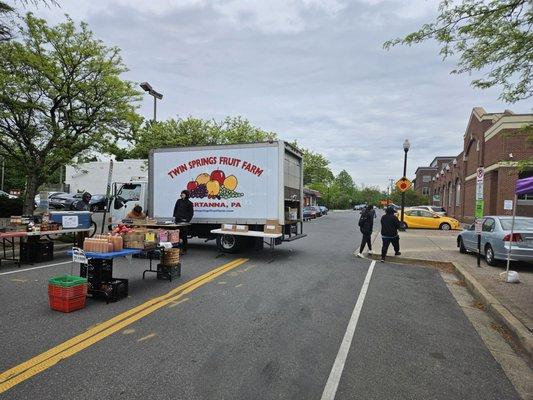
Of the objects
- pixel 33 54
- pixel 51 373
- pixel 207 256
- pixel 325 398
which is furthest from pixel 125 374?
pixel 33 54

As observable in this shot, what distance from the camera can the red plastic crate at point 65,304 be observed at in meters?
6.13

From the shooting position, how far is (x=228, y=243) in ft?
41.8

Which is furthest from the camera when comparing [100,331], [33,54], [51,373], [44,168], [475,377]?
[44,168]

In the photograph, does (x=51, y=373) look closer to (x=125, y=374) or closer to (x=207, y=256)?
(x=125, y=374)

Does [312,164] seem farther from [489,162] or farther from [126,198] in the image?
[126,198]

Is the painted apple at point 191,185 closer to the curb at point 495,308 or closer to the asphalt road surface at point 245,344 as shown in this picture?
the asphalt road surface at point 245,344

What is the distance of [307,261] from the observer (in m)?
12.0

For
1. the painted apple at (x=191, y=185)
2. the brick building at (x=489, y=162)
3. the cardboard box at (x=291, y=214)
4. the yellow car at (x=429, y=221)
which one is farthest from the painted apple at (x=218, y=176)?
the yellow car at (x=429, y=221)

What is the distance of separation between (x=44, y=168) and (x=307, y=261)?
1058cm

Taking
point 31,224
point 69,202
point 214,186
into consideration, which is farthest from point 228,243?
point 69,202

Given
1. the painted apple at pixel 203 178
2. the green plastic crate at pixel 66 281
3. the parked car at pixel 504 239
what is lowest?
the green plastic crate at pixel 66 281

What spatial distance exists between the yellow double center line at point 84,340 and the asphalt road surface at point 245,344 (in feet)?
0.04

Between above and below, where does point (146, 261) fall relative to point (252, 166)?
below

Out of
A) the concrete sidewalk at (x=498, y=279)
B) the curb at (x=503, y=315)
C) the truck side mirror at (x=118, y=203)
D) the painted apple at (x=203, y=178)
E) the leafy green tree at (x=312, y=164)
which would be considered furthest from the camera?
the leafy green tree at (x=312, y=164)
